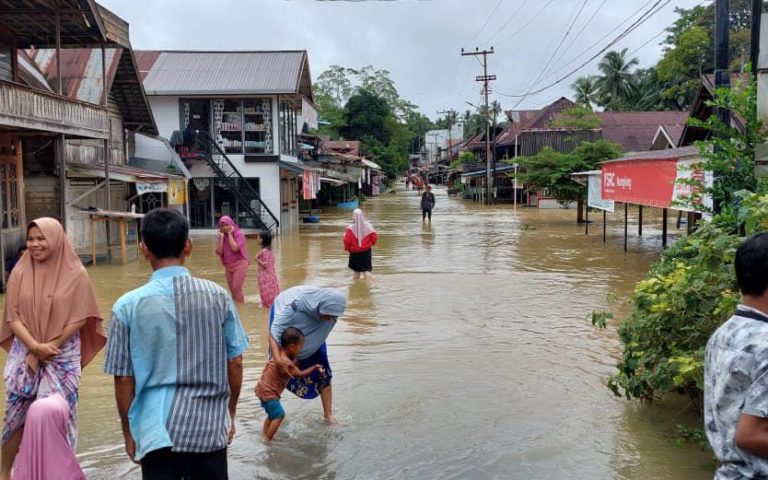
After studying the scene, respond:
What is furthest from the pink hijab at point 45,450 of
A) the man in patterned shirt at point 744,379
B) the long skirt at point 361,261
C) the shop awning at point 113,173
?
the shop awning at point 113,173

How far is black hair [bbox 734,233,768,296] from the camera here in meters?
2.54

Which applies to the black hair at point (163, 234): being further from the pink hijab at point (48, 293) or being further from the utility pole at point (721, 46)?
the utility pole at point (721, 46)

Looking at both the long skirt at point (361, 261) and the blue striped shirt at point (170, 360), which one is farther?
the long skirt at point (361, 261)

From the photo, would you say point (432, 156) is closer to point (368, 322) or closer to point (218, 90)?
point (218, 90)

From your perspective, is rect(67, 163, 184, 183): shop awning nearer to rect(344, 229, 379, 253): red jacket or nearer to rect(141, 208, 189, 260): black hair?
rect(344, 229, 379, 253): red jacket

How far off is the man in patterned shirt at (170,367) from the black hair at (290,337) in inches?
73.6

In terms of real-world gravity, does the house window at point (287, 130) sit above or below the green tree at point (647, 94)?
below

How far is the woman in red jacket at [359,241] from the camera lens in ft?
44.9

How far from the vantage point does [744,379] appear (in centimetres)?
246

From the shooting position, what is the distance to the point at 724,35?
26.7 feet

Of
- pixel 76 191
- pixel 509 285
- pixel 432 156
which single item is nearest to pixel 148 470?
pixel 509 285

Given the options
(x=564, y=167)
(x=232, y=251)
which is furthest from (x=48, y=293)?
(x=564, y=167)

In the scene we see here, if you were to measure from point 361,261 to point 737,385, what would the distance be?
38.6ft

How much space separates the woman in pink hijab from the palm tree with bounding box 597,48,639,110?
5606 centimetres
